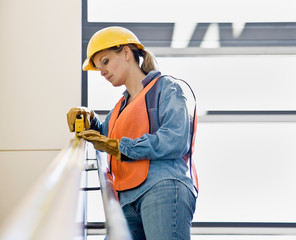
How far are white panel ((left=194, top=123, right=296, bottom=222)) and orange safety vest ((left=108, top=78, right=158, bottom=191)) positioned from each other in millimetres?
1547

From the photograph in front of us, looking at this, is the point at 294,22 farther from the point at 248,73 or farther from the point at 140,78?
the point at 140,78

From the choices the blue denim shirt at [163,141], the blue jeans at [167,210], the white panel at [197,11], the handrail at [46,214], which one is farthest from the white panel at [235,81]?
the handrail at [46,214]

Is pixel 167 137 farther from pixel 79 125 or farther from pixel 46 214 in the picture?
pixel 46 214

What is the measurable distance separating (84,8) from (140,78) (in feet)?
4.95

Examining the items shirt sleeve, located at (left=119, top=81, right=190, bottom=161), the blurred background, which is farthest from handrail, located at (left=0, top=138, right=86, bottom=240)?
the blurred background

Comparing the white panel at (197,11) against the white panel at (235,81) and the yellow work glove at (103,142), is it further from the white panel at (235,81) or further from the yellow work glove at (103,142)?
the yellow work glove at (103,142)

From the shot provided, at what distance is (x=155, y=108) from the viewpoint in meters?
1.42

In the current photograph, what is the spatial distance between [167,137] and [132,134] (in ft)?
0.67

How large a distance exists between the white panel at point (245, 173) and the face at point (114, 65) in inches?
55.7

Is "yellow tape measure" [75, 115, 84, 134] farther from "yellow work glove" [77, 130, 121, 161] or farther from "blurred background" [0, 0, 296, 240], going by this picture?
"blurred background" [0, 0, 296, 240]

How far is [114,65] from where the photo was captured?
65.1 inches

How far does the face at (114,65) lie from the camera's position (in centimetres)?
165

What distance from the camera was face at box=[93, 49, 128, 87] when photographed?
1647mm

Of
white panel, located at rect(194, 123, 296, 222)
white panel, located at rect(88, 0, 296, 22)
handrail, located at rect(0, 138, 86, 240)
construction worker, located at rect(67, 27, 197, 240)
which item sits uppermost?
white panel, located at rect(88, 0, 296, 22)
